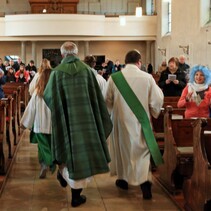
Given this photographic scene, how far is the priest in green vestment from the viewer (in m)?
5.09

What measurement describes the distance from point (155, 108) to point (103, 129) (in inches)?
29.4

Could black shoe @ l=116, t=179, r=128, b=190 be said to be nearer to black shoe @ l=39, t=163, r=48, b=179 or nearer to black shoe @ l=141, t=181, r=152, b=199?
black shoe @ l=141, t=181, r=152, b=199

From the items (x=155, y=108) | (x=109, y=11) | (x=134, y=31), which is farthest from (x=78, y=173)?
(x=109, y=11)

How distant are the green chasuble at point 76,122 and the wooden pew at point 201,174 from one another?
0.99 metres

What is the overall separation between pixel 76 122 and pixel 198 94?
2018mm

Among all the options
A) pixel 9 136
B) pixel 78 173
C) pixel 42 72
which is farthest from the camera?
pixel 9 136

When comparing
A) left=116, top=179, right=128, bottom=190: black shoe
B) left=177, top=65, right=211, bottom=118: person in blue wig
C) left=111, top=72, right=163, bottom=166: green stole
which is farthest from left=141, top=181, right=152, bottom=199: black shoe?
left=177, top=65, right=211, bottom=118: person in blue wig

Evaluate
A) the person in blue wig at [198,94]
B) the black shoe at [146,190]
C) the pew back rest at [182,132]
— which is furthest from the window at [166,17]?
the black shoe at [146,190]

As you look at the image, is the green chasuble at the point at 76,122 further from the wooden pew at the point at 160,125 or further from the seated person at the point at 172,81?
the seated person at the point at 172,81

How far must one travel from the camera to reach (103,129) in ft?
17.4

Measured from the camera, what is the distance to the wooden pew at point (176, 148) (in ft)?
18.6

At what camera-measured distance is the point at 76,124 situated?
5.12 m

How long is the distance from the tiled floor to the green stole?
0.53 metres

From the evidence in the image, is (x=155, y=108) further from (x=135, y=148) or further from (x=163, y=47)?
(x=163, y=47)
